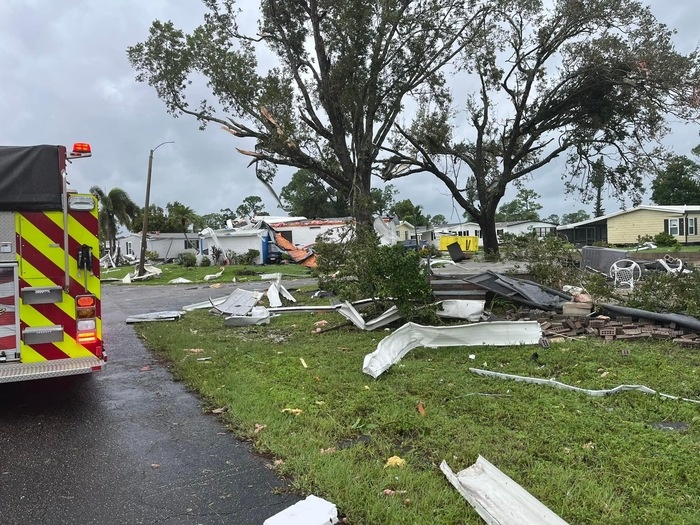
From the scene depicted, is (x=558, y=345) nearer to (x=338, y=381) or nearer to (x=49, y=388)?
(x=338, y=381)

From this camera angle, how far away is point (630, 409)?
4418 millimetres

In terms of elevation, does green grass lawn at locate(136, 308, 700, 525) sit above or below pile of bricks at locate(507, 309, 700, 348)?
below

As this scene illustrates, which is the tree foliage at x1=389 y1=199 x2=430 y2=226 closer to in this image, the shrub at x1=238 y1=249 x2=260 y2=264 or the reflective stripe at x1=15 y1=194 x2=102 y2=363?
the shrub at x1=238 y1=249 x2=260 y2=264

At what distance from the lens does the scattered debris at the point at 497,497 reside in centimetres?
272

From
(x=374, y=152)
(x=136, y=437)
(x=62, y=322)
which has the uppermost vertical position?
(x=374, y=152)

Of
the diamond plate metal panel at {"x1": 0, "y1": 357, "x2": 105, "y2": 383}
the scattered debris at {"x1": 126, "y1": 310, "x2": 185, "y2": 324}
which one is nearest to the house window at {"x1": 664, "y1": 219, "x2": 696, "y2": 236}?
the scattered debris at {"x1": 126, "y1": 310, "x2": 185, "y2": 324}

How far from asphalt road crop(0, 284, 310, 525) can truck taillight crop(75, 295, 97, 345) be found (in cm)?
75

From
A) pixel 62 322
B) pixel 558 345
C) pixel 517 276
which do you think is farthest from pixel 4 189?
pixel 517 276

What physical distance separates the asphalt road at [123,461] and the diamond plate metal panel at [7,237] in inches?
62.3

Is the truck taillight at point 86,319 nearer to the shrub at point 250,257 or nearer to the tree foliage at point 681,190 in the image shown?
the shrub at point 250,257

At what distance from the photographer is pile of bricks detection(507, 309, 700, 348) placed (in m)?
7.14

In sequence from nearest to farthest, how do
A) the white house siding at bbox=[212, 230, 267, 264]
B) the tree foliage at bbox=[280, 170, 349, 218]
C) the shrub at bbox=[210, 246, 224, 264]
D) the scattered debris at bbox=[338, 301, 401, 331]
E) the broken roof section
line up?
1. the scattered debris at bbox=[338, 301, 401, 331]
2. the broken roof section
3. the white house siding at bbox=[212, 230, 267, 264]
4. the shrub at bbox=[210, 246, 224, 264]
5. the tree foliage at bbox=[280, 170, 349, 218]

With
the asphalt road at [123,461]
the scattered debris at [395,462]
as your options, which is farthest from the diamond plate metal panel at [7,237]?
the scattered debris at [395,462]

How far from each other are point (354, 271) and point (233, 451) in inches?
240
